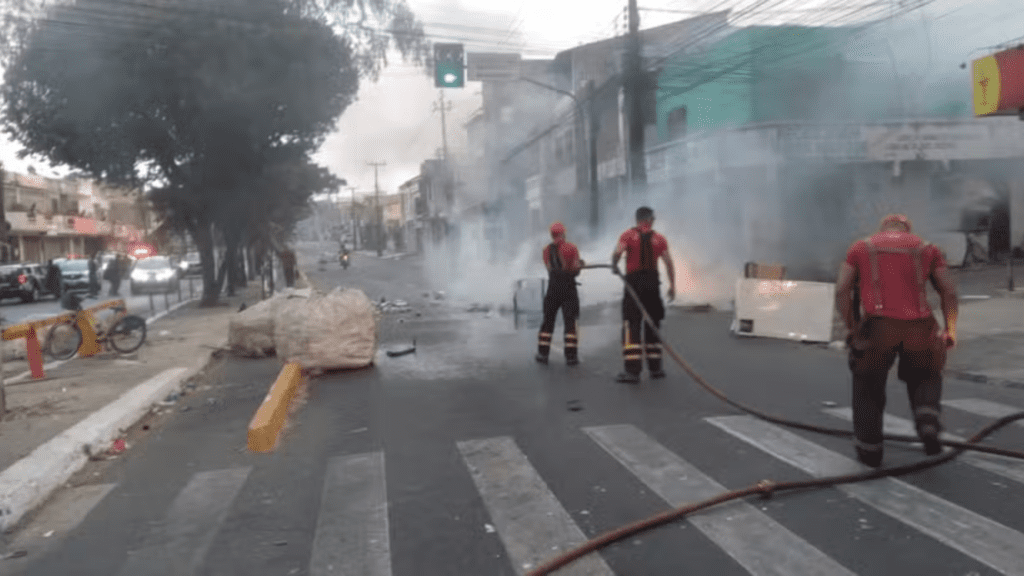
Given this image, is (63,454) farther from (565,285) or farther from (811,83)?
(811,83)

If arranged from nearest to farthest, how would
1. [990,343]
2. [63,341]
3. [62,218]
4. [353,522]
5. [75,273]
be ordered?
[353,522], [990,343], [63,341], [75,273], [62,218]

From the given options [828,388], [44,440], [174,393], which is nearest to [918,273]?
Result: [828,388]

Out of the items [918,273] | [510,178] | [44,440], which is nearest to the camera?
[918,273]

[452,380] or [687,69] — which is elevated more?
[687,69]

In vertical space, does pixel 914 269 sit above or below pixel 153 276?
above

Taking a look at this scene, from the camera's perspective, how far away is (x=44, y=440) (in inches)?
247

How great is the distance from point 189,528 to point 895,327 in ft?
14.3

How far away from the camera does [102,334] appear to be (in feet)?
41.4

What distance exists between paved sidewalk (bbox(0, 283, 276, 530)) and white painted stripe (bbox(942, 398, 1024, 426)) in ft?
23.3

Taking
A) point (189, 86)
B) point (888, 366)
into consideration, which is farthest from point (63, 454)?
point (189, 86)

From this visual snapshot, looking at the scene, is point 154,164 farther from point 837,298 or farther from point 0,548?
point 837,298

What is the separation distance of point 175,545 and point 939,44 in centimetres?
2561

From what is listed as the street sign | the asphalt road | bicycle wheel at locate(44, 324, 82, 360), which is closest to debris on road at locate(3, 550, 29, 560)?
the asphalt road

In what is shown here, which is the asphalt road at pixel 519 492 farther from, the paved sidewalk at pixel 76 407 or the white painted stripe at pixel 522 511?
the paved sidewalk at pixel 76 407
